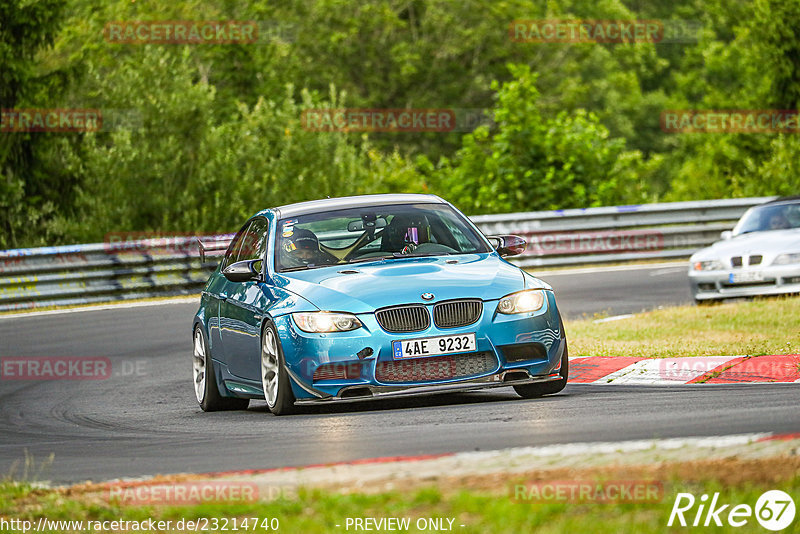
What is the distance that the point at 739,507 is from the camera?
5164 millimetres

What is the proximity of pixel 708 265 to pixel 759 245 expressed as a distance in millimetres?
660

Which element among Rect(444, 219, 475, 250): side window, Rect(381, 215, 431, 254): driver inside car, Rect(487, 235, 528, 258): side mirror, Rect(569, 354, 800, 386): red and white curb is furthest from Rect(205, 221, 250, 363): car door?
Rect(569, 354, 800, 386): red and white curb

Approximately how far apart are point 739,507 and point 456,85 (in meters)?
51.0

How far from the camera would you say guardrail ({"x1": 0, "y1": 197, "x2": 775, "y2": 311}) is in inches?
856

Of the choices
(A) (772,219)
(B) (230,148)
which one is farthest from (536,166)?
(A) (772,219)

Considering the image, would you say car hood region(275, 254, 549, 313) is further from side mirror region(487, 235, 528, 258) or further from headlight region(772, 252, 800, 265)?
headlight region(772, 252, 800, 265)

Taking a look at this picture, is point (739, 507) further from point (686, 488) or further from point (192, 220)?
point (192, 220)

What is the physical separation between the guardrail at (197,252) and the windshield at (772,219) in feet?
17.8

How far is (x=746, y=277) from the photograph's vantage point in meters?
17.5

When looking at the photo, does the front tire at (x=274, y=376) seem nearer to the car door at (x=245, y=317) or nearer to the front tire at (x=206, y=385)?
the car door at (x=245, y=317)

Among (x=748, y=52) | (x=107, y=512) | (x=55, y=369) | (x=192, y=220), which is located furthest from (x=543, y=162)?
(x=107, y=512)

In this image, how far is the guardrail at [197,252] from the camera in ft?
71.4

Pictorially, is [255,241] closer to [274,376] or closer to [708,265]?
[274,376]

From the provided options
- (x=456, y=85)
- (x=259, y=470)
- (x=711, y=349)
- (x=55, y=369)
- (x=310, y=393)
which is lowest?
(x=456, y=85)
